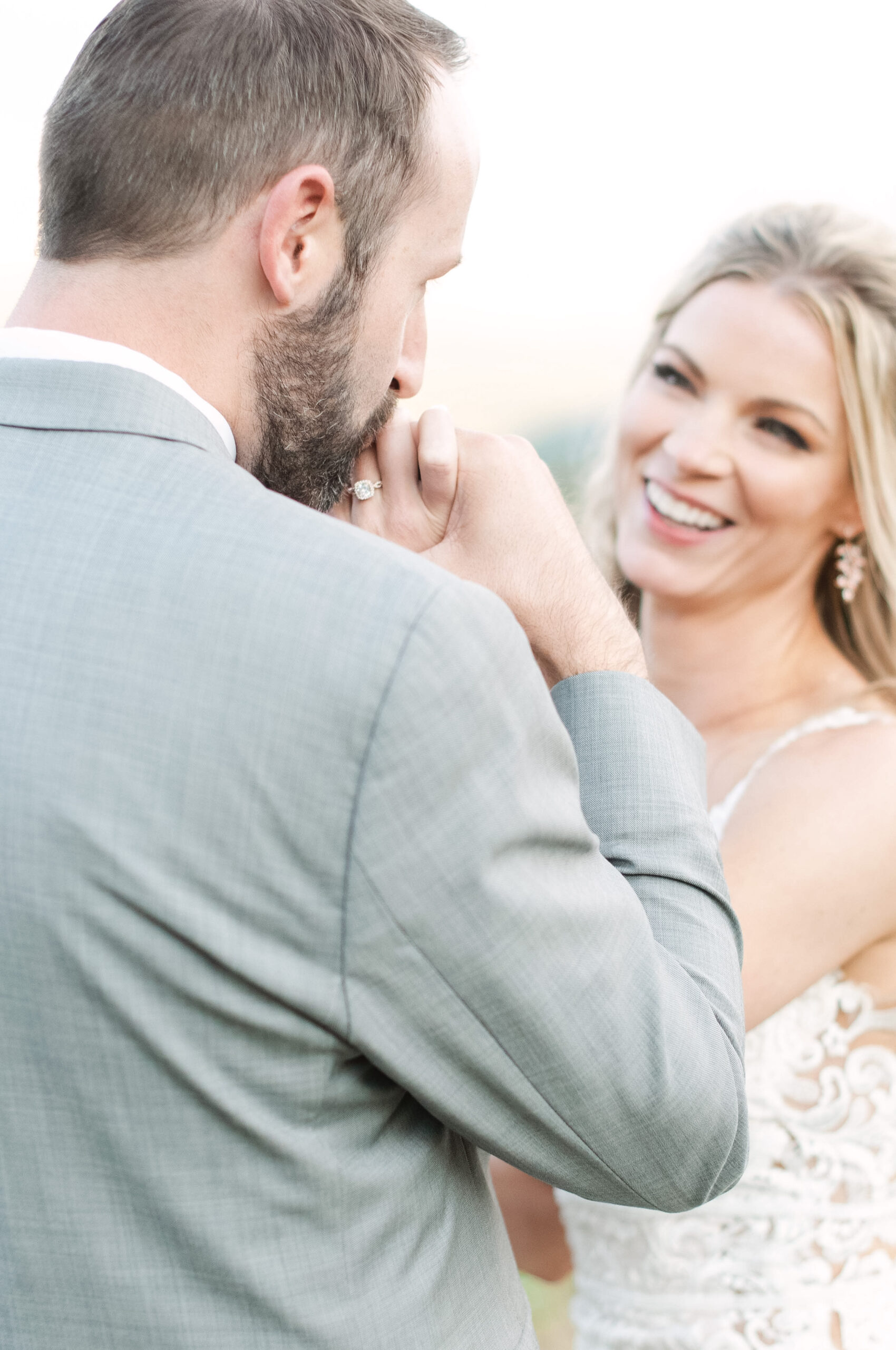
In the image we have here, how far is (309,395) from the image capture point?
102 cm

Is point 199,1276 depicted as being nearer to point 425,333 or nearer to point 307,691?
point 307,691

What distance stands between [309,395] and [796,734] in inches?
42.7

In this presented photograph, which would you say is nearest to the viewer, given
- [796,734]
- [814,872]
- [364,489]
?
[364,489]

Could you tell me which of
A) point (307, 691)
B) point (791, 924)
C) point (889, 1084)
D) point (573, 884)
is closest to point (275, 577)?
point (307, 691)

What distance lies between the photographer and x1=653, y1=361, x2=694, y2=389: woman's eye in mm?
2043

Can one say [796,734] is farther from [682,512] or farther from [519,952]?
[519,952]

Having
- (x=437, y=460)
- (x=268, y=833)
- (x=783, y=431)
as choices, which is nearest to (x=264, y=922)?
(x=268, y=833)

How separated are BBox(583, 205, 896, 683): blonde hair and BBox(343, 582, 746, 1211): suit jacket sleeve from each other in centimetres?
119

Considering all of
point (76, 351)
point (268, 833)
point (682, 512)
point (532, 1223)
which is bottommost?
point (532, 1223)

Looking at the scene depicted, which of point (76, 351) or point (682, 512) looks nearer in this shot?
point (76, 351)

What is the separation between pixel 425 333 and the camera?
1168 mm

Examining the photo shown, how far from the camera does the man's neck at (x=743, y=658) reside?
1980 millimetres

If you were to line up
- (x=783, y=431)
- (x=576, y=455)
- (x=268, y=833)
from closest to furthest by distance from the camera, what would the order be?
(x=268, y=833) < (x=783, y=431) < (x=576, y=455)

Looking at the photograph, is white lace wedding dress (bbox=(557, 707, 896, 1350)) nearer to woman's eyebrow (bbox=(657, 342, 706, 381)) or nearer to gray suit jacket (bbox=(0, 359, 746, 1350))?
gray suit jacket (bbox=(0, 359, 746, 1350))
